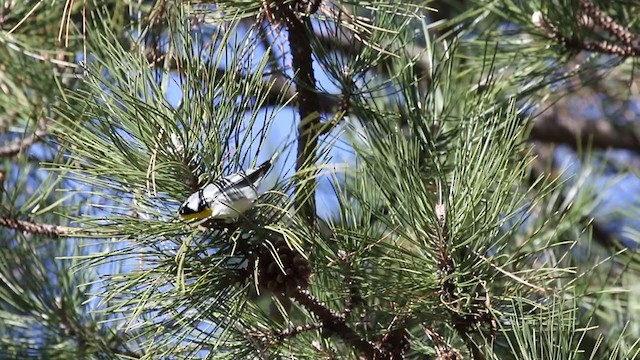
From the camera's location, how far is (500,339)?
0.93 metres

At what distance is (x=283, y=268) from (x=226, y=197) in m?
0.09

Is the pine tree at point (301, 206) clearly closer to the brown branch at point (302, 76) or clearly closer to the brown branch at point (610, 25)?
the brown branch at point (302, 76)

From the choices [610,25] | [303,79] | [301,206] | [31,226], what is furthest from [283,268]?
[610,25]

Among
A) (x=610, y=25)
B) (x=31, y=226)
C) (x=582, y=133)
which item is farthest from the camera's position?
(x=582, y=133)

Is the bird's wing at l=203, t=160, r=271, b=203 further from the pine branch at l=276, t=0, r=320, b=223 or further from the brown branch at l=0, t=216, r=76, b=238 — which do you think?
the brown branch at l=0, t=216, r=76, b=238

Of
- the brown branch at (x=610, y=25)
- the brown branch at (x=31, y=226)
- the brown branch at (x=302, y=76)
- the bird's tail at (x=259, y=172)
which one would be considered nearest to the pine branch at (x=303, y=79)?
the brown branch at (x=302, y=76)

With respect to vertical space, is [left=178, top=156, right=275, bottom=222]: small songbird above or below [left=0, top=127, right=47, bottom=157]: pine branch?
below

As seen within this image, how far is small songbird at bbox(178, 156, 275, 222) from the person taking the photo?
70 cm

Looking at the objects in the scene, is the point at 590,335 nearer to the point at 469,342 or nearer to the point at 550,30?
the point at 550,30

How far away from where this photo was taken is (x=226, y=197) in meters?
0.70

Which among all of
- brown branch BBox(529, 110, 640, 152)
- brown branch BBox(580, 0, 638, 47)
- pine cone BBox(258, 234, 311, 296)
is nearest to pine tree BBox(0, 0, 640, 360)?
pine cone BBox(258, 234, 311, 296)

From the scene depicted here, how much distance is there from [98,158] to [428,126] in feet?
1.22

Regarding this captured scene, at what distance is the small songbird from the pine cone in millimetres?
49

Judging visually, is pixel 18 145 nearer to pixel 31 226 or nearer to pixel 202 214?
pixel 31 226
